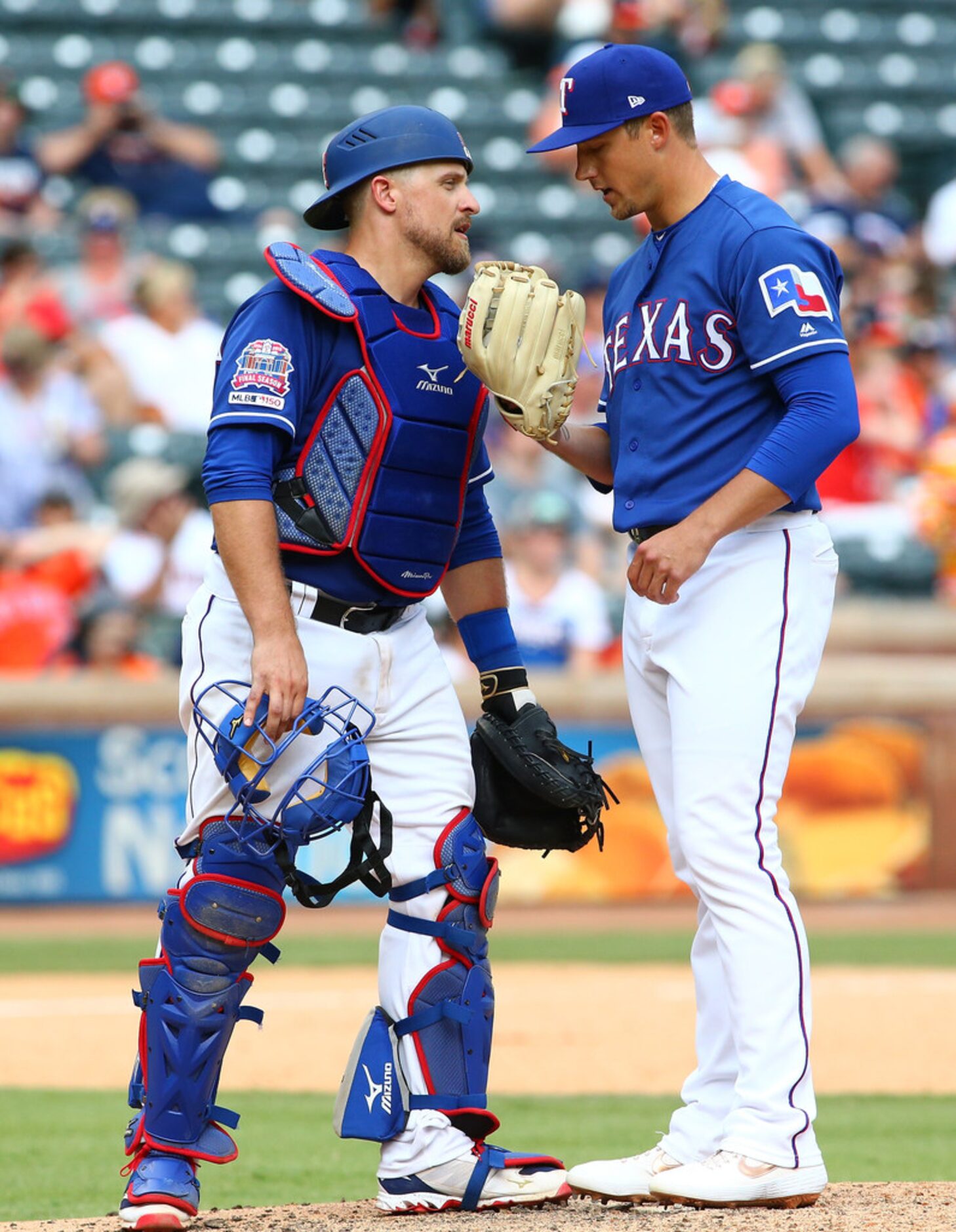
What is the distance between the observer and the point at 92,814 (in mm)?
8461

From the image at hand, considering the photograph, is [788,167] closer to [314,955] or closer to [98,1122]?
[314,955]

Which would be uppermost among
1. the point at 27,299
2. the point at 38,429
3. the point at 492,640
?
the point at 27,299

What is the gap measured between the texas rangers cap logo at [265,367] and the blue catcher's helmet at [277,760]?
536 millimetres

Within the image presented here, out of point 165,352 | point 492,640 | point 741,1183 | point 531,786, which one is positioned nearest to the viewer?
point 741,1183

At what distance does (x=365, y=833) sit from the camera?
3379 mm

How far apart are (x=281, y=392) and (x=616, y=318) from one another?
0.65 meters

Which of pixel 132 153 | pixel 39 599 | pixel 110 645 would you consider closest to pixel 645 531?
pixel 110 645

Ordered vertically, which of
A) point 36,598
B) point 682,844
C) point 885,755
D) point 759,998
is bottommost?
point 759,998

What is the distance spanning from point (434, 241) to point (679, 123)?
20.0 inches

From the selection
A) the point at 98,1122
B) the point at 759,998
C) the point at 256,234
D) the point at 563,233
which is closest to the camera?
the point at 759,998

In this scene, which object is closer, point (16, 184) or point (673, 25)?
point (16, 184)

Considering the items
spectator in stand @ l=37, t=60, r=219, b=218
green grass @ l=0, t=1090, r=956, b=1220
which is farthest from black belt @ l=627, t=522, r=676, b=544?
spectator in stand @ l=37, t=60, r=219, b=218

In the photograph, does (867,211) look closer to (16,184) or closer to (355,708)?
(16,184)

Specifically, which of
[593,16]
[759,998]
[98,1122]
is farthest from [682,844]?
[593,16]
